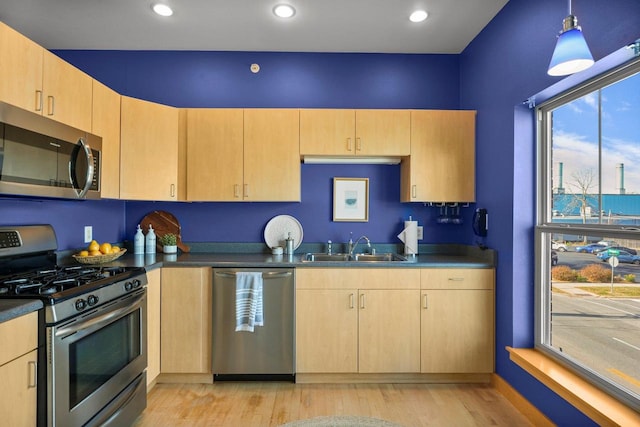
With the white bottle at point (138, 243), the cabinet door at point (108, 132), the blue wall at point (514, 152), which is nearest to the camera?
the blue wall at point (514, 152)

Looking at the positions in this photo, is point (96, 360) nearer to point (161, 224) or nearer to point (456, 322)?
point (161, 224)

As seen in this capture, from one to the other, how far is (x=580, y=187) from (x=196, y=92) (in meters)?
3.04

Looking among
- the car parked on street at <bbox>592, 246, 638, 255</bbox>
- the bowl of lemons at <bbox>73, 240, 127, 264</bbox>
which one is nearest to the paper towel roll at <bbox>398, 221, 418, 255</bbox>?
the car parked on street at <bbox>592, 246, 638, 255</bbox>

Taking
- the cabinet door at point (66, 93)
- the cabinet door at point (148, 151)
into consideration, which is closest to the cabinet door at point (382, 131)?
the cabinet door at point (148, 151)

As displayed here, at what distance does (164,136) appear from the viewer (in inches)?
117

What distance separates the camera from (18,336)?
145 cm

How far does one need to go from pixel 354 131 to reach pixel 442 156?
2.49ft

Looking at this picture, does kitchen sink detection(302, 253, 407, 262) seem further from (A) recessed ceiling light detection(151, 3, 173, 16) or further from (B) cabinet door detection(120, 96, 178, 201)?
(A) recessed ceiling light detection(151, 3, 173, 16)

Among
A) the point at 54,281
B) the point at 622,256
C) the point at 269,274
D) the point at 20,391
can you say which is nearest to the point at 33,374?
the point at 20,391

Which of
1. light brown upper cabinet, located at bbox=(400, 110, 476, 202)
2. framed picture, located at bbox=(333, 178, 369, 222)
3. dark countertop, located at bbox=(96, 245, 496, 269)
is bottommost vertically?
dark countertop, located at bbox=(96, 245, 496, 269)

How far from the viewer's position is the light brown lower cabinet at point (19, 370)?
1.38 metres

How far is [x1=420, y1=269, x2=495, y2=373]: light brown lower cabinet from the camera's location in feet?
9.04

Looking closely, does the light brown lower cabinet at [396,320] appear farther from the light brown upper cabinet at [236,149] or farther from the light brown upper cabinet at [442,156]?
the light brown upper cabinet at [236,149]

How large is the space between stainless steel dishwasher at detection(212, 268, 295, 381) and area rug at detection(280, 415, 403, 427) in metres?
0.57
